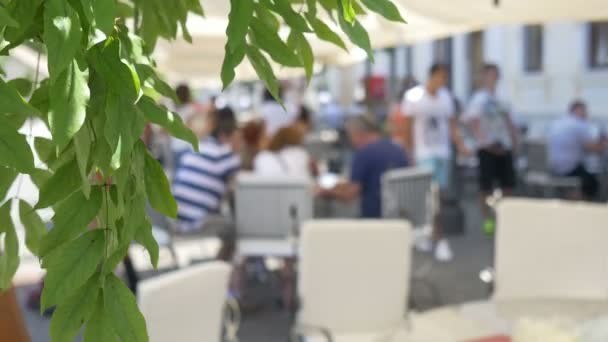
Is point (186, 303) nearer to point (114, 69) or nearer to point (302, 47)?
point (302, 47)

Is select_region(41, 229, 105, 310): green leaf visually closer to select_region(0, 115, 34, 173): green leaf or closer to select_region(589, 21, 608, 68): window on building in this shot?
select_region(0, 115, 34, 173): green leaf

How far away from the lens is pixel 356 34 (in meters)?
1.10

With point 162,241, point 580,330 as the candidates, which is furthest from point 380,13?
point 162,241

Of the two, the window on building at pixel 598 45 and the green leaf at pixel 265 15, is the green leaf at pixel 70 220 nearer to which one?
the green leaf at pixel 265 15

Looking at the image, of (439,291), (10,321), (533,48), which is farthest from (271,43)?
(533,48)

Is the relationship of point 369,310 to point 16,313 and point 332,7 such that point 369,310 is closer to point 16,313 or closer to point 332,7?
point 16,313

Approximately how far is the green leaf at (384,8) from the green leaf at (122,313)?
1.52ft

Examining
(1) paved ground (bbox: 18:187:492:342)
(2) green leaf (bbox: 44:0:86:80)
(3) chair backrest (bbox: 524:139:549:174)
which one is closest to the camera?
(2) green leaf (bbox: 44:0:86:80)

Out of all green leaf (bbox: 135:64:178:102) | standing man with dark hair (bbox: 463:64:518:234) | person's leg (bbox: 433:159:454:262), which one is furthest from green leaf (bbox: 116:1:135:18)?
standing man with dark hair (bbox: 463:64:518:234)

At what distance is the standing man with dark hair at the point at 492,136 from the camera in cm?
953

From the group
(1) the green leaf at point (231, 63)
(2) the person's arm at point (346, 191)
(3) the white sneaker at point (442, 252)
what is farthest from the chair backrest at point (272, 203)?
(1) the green leaf at point (231, 63)

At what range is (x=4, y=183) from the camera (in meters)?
1.09

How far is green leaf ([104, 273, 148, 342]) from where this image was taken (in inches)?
38.3

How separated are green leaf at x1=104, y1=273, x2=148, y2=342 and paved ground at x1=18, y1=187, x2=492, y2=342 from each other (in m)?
4.00
